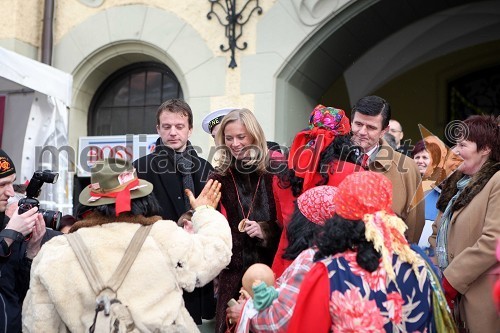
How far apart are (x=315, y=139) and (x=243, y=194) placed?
59 cm

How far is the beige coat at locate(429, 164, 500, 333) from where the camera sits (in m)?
3.00

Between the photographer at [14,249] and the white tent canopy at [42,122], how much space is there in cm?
249

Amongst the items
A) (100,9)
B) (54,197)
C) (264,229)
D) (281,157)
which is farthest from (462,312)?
(100,9)

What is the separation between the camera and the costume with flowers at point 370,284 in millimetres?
2242

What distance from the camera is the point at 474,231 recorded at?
319 centimetres

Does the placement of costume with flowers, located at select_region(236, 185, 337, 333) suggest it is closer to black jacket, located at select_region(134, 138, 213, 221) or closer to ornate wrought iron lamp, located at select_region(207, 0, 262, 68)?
black jacket, located at select_region(134, 138, 213, 221)

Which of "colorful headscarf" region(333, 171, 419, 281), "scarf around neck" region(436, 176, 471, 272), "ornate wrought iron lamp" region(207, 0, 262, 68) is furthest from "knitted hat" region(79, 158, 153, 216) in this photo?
"ornate wrought iron lamp" region(207, 0, 262, 68)

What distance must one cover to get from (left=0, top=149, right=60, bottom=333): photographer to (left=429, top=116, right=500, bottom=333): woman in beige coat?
219 cm

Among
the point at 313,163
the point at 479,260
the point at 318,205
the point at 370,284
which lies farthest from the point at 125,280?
the point at 479,260

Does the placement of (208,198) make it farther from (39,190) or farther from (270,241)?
(39,190)

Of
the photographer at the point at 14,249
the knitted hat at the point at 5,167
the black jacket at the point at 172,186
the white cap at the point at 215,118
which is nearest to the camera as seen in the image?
the photographer at the point at 14,249

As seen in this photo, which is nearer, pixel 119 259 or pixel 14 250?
pixel 119 259

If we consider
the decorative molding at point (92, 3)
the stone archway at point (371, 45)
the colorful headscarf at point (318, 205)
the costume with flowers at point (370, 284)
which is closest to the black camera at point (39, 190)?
the colorful headscarf at point (318, 205)

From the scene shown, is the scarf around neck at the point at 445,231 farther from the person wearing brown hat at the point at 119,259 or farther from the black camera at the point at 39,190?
the black camera at the point at 39,190
